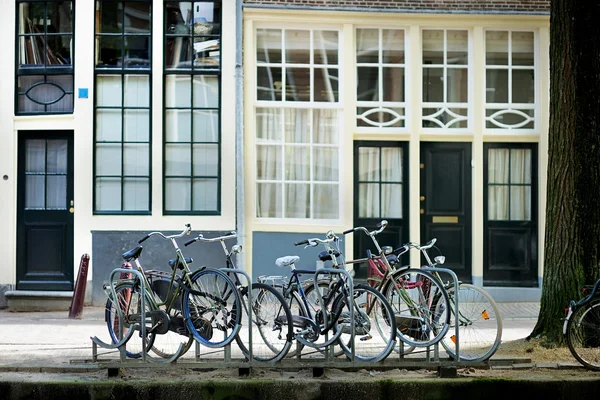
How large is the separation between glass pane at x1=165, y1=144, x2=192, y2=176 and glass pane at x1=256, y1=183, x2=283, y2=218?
1.07 metres

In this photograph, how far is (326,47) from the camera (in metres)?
13.3

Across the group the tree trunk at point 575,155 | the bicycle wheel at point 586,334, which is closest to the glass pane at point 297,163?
the tree trunk at point 575,155

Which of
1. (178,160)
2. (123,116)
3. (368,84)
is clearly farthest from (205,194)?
(368,84)

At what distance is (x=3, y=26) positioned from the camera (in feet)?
42.5

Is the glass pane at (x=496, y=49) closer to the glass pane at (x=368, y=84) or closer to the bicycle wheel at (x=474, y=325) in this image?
the glass pane at (x=368, y=84)

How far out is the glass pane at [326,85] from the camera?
13.3 meters

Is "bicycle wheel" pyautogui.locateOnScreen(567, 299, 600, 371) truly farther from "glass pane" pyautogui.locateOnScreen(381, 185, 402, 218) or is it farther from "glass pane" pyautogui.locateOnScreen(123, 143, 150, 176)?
"glass pane" pyautogui.locateOnScreen(123, 143, 150, 176)

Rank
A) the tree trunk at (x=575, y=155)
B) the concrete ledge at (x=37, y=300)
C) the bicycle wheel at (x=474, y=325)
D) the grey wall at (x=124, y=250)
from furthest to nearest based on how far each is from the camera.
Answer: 1. the grey wall at (x=124, y=250)
2. the concrete ledge at (x=37, y=300)
3. the tree trunk at (x=575, y=155)
4. the bicycle wheel at (x=474, y=325)

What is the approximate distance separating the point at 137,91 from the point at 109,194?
1529 mm

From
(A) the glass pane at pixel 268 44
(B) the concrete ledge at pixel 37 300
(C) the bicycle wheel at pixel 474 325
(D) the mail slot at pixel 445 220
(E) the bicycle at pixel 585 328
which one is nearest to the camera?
(C) the bicycle wheel at pixel 474 325

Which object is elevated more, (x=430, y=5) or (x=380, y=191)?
(x=430, y=5)

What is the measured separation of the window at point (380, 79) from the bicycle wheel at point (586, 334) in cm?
557

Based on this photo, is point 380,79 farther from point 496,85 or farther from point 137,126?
point 137,126

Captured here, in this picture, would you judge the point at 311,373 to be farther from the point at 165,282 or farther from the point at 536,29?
the point at 536,29
